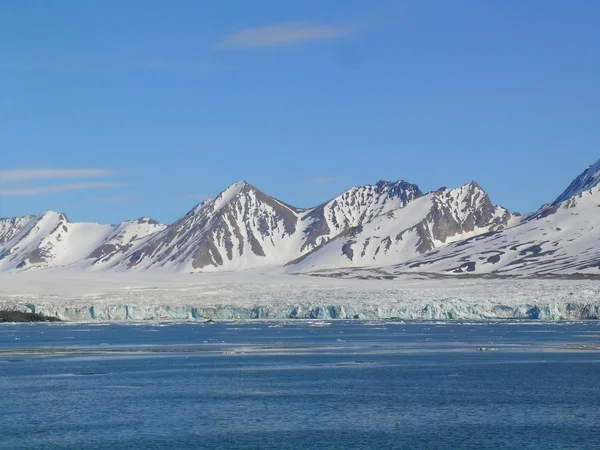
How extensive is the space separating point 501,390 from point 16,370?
83.7 feet

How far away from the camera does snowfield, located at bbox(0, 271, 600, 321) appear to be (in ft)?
340

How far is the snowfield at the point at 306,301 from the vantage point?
4082 inches

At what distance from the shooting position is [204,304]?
366 ft

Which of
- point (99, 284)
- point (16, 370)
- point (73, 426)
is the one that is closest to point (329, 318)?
point (99, 284)

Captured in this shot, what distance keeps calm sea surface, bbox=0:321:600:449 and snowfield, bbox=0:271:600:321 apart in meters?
28.5

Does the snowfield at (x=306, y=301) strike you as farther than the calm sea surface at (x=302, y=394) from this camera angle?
Yes

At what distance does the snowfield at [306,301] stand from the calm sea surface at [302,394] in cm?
2849

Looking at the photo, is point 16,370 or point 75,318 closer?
point 16,370

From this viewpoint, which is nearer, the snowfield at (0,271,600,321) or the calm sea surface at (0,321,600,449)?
the calm sea surface at (0,321,600,449)

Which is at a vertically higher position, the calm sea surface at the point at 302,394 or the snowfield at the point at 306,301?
the snowfield at the point at 306,301

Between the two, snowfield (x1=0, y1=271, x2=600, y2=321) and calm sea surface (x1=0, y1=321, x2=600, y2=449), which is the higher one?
snowfield (x1=0, y1=271, x2=600, y2=321)

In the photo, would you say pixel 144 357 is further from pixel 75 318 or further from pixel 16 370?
pixel 75 318

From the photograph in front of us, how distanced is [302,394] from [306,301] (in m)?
67.2

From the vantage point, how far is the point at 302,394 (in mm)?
41844
